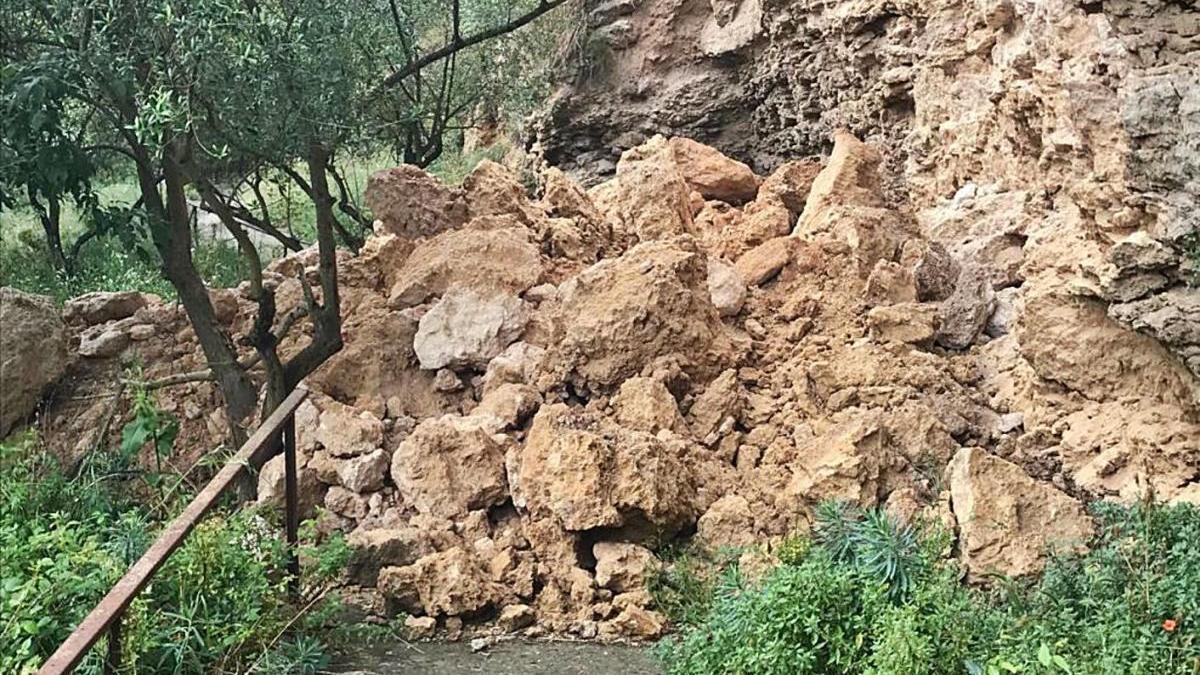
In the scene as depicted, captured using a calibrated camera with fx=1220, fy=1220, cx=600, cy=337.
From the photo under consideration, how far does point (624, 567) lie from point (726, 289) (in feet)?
7.93

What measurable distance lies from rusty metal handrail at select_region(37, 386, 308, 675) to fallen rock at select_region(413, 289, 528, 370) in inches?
76.7

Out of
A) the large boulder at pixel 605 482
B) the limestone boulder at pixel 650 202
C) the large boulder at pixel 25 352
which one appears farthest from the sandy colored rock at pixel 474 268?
the large boulder at pixel 25 352

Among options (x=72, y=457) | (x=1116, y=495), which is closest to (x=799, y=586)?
(x=1116, y=495)

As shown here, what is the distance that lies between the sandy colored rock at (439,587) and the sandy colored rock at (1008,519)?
7.25 ft

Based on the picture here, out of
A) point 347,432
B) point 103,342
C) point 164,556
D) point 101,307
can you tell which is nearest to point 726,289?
point 347,432

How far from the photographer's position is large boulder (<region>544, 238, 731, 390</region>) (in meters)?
6.91

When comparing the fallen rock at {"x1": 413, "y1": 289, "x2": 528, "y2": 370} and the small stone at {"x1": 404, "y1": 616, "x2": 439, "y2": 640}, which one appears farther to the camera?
the fallen rock at {"x1": 413, "y1": 289, "x2": 528, "y2": 370}

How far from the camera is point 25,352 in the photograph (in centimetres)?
748

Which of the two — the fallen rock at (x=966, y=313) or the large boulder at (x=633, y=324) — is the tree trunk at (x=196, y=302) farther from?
the fallen rock at (x=966, y=313)

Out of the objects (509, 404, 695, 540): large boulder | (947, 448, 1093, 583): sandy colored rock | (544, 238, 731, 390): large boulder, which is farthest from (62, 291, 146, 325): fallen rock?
(947, 448, 1093, 583): sandy colored rock

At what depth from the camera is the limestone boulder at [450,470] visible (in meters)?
6.35

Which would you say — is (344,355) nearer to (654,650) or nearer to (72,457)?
(72,457)

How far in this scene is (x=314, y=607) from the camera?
Result: 208 inches

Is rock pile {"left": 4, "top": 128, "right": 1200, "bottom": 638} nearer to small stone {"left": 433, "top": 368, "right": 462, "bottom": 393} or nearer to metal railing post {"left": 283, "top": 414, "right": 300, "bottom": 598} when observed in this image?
small stone {"left": 433, "top": 368, "right": 462, "bottom": 393}
